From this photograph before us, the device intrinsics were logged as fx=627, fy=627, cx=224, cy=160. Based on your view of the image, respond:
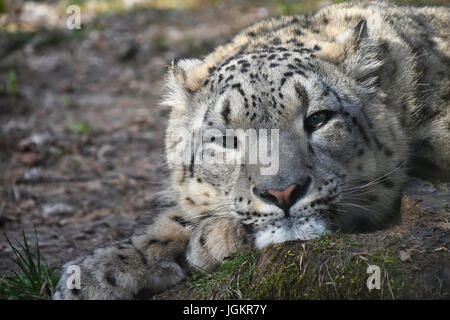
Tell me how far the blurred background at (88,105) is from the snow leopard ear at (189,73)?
4.09 ft

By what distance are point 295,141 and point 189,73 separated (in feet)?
5.74

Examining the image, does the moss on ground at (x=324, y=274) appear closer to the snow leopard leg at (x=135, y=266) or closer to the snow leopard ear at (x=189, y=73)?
the snow leopard leg at (x=135, y=266)

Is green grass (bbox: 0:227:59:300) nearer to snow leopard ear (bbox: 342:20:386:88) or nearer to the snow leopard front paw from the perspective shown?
the snow leopard front paw

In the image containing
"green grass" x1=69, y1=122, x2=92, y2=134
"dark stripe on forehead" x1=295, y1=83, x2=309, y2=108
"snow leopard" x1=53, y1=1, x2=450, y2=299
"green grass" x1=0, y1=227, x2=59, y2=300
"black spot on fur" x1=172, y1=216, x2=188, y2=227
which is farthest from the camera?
"green grass" x1=69, y1=122, x2=92, y2=134

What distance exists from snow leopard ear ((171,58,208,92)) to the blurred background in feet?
4.09

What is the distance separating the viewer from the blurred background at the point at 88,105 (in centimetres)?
831

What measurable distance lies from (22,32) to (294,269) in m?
12.6

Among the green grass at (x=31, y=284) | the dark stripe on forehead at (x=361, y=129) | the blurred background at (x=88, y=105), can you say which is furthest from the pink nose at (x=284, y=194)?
the blurred background at (x=88, y=105)

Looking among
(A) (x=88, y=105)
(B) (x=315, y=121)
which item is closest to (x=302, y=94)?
(B) (x=315, y=121)

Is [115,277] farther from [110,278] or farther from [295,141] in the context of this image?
[295,141]

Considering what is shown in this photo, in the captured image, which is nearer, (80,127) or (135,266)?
(135,266)

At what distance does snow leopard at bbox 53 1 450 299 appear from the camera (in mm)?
4961

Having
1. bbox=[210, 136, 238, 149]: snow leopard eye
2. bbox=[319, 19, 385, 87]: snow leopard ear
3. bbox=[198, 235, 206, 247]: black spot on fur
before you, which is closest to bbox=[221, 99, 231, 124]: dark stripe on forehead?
bbox=[210, 136, 238, 149]: snow leopard eye

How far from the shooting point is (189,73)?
631 centimetres
